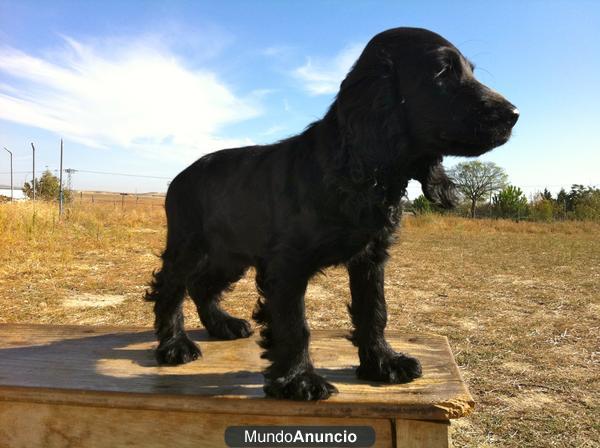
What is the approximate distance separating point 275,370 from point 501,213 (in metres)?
35.3

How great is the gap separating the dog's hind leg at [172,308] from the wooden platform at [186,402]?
10 centimetres

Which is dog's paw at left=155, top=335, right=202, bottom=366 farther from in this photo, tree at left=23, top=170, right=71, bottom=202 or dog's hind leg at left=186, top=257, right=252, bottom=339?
tree at left=23, top=170, right=71, bottom=202

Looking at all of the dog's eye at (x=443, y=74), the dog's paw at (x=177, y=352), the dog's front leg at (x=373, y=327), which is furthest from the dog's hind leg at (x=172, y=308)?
the dog's eye at (x=443, y=74)

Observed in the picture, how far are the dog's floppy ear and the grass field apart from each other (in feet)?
2.15

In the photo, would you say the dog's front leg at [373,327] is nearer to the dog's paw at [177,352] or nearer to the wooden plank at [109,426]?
the wooden plank at [109,426]

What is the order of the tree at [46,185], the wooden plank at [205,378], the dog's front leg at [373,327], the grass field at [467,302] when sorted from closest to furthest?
the wooden plank at [205,378] → the dog's front leg at [373,327] → the grass field at [467,302] → the tree at [46,185]

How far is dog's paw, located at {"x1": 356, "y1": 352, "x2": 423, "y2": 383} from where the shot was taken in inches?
93.5

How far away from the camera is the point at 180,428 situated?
7.37ft

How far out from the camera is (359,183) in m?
1.88

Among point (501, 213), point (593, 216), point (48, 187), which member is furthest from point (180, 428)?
point (501, 213)

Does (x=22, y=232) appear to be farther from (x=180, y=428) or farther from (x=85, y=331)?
(x=180, y=428)

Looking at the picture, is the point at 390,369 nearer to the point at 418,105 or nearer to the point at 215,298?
the point at 418,105

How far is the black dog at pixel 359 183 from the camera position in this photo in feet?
6.12

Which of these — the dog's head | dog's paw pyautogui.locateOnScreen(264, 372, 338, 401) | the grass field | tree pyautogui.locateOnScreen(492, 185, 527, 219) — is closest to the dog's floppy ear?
the dog's head
